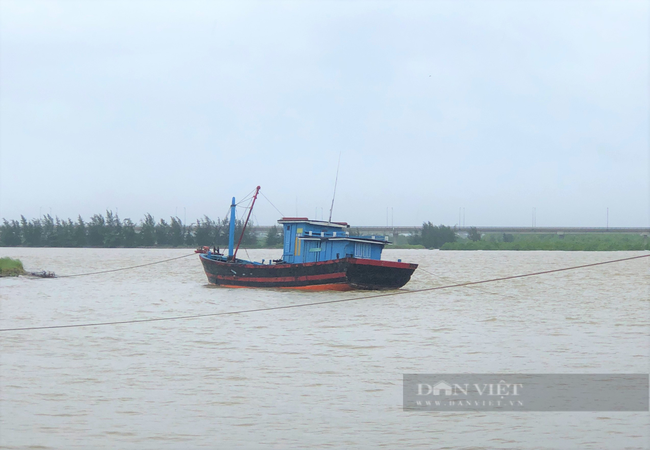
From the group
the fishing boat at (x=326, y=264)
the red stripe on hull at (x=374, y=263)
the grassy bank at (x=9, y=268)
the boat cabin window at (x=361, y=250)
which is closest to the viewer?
the red stripe on hull at (x=374, y=263)

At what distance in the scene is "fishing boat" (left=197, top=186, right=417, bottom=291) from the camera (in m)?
31.2

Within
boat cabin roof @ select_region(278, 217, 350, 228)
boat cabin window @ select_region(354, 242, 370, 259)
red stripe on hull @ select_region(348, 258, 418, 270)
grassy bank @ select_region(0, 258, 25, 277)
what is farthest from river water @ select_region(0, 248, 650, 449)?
grassy bank @ select_region(0, 258, 25, 277)

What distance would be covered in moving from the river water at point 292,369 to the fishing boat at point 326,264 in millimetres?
3227

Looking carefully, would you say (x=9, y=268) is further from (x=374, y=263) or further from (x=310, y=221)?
(x=374, y=263)

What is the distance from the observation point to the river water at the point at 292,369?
9.24 meters

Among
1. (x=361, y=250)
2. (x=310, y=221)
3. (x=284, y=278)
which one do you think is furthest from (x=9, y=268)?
(x=361, y=250)

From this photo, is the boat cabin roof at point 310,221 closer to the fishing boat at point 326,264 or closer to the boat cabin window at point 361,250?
the fishing boat at point 326,264

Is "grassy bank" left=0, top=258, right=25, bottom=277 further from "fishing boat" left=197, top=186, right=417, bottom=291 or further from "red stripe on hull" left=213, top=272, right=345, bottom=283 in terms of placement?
"fishing boat" left=197, top=186, right=417, bottom=291

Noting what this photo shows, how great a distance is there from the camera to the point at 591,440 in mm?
9031

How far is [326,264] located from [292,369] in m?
17.4

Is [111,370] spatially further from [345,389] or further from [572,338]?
[572,338]

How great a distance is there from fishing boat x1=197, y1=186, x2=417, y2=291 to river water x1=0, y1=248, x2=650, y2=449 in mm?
3227

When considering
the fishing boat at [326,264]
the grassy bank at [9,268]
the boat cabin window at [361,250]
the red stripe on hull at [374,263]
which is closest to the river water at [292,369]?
the red stripe on hull at [374,263]

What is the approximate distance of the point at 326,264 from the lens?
31250 millimetres
